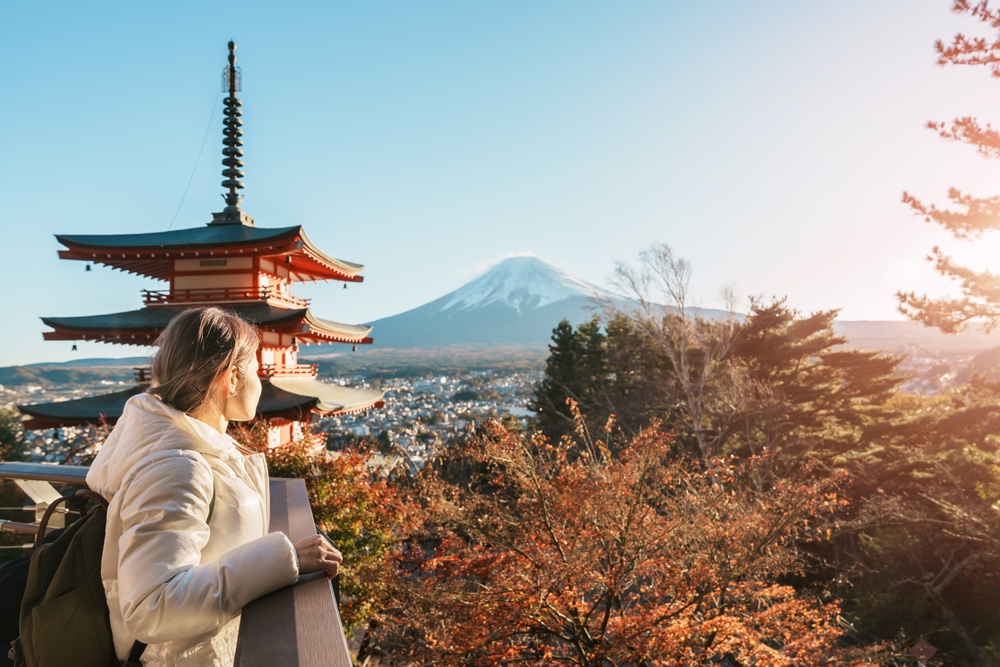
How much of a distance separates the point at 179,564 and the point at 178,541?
36 mm

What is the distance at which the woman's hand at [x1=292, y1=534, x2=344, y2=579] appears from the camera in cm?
102

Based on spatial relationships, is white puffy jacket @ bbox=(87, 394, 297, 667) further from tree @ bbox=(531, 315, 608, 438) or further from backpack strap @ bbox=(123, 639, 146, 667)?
tree @ bbox=(531, 315, 608, 438)

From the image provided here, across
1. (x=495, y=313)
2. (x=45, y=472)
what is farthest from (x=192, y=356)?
(x=495, y=313)

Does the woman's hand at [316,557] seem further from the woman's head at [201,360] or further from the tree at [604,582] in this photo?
the tree at [604,582]

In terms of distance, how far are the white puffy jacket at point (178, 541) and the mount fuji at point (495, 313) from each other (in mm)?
57901

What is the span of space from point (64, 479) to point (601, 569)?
194 inches

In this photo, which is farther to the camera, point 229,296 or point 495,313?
point 495,313

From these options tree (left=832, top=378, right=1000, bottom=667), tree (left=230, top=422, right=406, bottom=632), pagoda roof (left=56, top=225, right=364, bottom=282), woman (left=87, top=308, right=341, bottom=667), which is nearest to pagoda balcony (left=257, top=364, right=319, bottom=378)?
tree (left=230, top=422, right=406, bottom=632)

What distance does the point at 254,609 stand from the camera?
0.91 m

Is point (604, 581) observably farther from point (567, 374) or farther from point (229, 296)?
point (567, 374)

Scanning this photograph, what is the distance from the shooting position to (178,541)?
34.6 inches

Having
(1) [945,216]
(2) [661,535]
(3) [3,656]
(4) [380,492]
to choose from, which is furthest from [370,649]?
(1) [945,216]

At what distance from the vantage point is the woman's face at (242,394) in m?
1.24

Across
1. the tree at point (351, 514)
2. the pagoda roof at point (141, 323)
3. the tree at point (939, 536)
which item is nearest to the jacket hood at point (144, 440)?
the tree at point (351, 514)
